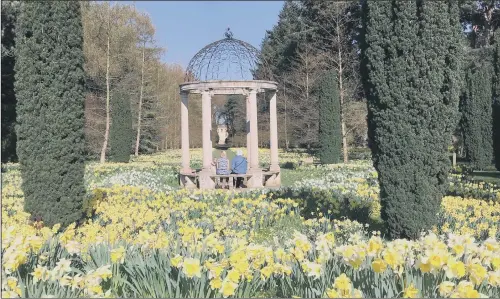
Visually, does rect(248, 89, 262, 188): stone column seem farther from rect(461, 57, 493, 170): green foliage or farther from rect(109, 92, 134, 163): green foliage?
rect(109, 92, 134, 163): green foliage

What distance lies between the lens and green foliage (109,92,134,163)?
2594 cm

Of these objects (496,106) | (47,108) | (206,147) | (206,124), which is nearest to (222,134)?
(496,106)

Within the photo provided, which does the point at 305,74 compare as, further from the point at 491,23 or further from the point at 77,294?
the point at 77,294

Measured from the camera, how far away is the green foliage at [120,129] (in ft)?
85.1

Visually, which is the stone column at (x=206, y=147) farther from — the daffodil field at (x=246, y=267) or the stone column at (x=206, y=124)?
the daffodil field at (x=246, y=267)

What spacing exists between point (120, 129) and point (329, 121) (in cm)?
1225

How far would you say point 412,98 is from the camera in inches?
259

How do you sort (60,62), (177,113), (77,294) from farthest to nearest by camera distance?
(177,113), (60,62), (77,294)

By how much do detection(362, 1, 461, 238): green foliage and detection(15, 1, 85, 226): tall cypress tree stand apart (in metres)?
4.96

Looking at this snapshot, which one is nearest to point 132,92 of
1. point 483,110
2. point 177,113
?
point 177,113

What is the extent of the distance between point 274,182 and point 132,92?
2003 cm

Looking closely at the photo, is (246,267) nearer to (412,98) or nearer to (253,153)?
(412,98)

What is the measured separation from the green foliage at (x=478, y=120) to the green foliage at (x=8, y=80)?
2129cm

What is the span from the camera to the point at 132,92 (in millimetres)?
32531
